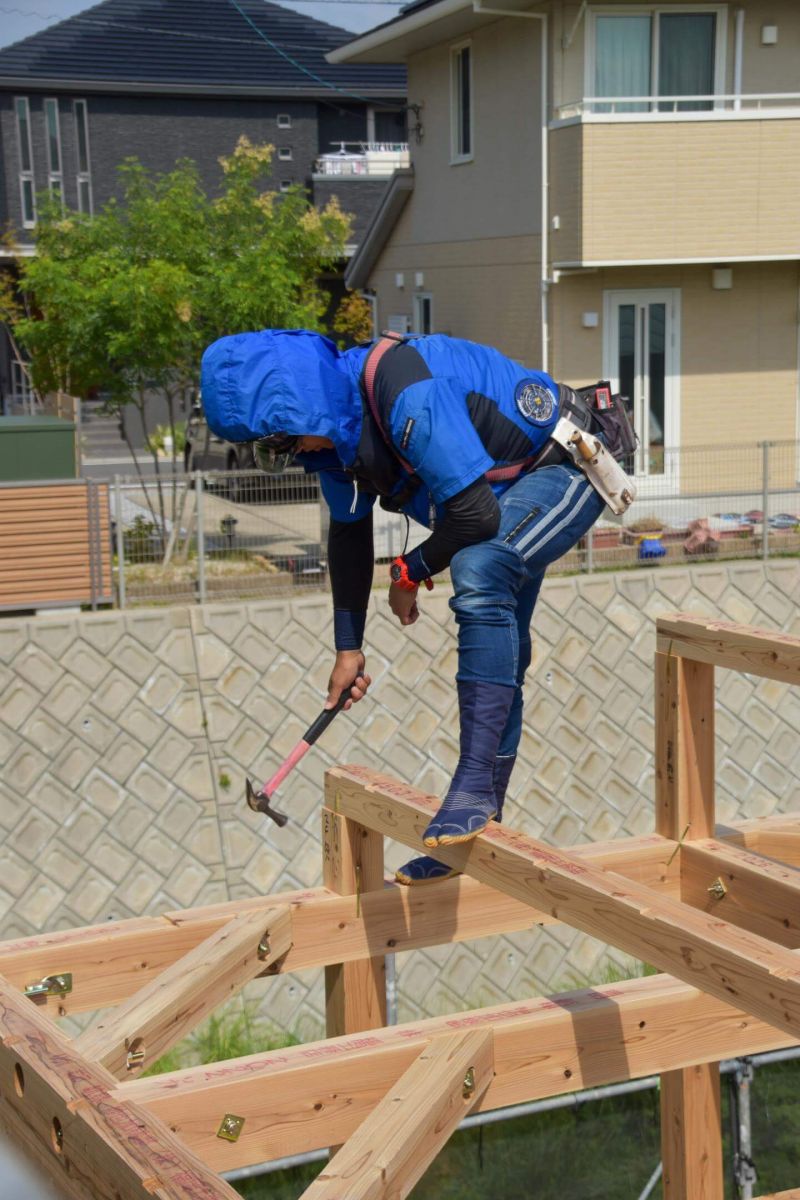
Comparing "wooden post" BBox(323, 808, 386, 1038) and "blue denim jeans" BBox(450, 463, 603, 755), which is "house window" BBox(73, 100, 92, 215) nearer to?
"wooden post" BBox(323, 808, 386, 1038)

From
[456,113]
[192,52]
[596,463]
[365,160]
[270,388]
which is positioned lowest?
[596,463]

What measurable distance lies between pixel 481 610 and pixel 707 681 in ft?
3.48

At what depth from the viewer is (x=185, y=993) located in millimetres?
3557

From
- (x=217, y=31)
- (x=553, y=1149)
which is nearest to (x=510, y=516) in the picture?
(x=553, y=1149)

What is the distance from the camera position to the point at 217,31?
30203mm

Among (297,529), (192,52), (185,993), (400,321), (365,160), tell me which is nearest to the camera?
(185,993)

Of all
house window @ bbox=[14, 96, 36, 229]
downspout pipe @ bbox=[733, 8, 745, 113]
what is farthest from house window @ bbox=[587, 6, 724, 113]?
house window @ bbox=[14, 96, 36, 229]

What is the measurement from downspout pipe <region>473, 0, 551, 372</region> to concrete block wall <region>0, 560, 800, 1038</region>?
4.03 meters

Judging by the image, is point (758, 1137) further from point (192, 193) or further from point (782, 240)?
point (192, 193)

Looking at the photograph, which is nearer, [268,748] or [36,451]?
[268,748]

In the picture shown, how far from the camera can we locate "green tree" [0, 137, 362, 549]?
12.8m

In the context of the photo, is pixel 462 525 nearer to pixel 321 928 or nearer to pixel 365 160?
pixel 321 928

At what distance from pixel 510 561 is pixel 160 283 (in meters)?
9.62

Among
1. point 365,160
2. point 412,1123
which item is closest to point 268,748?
point 412,1123
